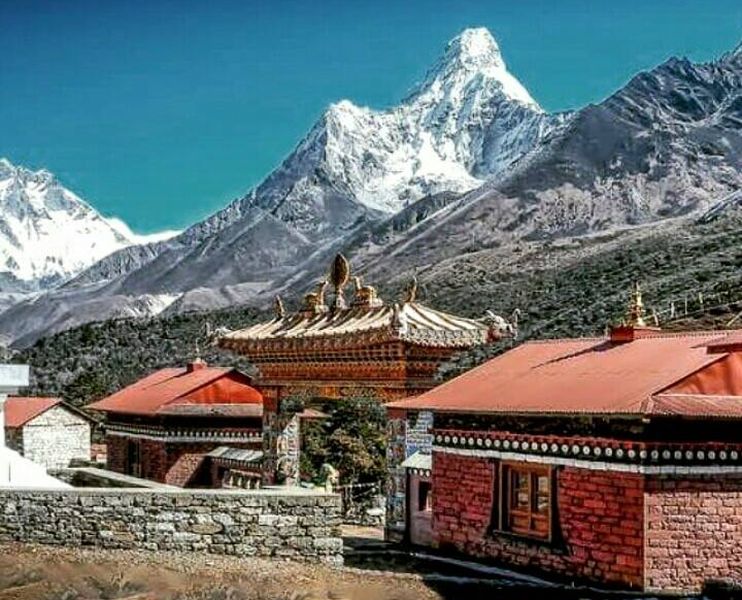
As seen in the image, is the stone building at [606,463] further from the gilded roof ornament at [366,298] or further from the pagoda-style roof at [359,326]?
the gilded roof ornament at [366,298]

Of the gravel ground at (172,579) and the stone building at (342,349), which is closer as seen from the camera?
the gravel ground at (172,579)

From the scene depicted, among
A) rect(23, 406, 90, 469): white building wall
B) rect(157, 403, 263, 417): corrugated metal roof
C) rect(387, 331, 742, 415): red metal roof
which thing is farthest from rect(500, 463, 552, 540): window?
rect(23, 406, 90, 469): white building wall

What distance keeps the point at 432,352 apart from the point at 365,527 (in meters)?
4.38

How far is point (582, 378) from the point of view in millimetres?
13281

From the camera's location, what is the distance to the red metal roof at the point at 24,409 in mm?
33781

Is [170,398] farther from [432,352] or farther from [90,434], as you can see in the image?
[90,434]

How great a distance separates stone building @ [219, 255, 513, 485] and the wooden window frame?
2.85 m

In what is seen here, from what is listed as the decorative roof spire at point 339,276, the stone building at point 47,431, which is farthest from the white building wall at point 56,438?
the decorative roof spire at point 339,276

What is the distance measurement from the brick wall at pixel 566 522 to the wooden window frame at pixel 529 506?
11 centimetres

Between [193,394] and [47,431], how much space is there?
14.7 meters

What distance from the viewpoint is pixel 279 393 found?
18.8m

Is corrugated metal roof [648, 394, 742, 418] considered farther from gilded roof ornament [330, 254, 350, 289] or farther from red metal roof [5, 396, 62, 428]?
red metal roof [5, 396, 62, 428]

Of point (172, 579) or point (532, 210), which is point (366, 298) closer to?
point (172, 579)

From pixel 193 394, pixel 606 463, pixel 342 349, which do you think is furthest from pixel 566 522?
pixel 193 394
